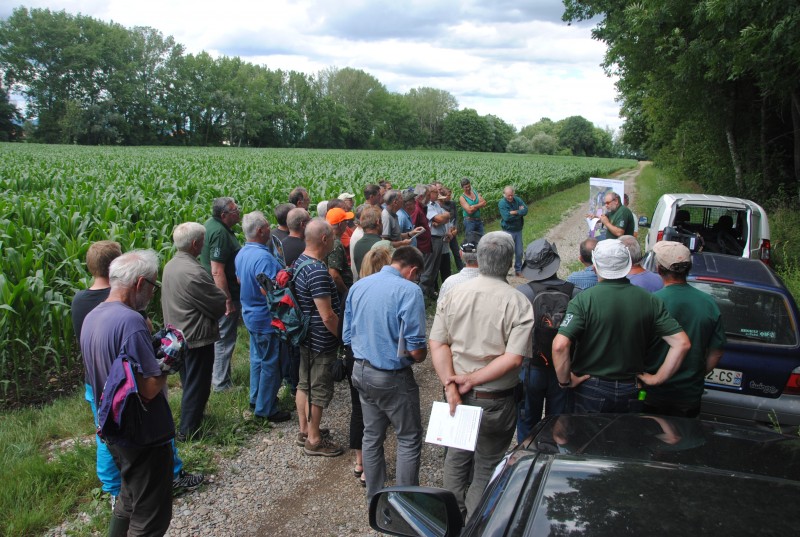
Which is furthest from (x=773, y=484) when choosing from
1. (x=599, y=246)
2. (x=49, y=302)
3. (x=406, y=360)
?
(x=49, y=302)

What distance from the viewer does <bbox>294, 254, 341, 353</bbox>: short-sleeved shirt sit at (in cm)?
431

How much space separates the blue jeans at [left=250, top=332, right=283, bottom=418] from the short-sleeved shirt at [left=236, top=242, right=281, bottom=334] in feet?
0.33

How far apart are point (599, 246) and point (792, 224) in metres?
11.0

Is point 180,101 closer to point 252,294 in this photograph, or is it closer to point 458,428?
point 252,294

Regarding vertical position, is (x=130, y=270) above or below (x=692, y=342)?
above

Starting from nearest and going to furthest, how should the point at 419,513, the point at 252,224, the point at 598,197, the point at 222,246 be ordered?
1. the point at 419,513
2. the point at 252,224
3. the point at 222,246
4. the point at 598,197

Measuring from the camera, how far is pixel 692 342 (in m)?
3.64

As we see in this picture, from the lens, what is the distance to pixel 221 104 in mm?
95125

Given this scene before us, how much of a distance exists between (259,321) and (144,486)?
229cm

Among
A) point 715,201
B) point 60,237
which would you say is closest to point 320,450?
point 60,237

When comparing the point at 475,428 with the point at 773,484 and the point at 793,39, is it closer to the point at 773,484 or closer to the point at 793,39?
the point at 773,484

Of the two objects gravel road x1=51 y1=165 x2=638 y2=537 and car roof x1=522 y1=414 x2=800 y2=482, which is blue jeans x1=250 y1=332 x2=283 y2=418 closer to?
gravel road x1=51 y1=165 x2=638 y2=537

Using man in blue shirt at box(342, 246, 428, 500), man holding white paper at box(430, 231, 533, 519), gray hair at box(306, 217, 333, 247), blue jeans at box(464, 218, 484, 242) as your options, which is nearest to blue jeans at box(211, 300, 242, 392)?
gray hair at box(306, 217, 333, 247)

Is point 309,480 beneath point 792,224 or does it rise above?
beneath
